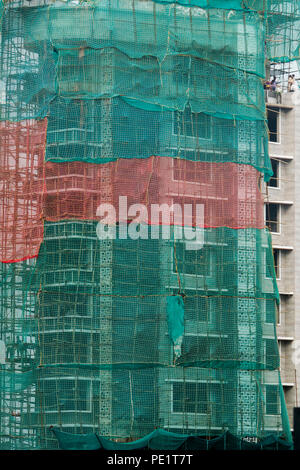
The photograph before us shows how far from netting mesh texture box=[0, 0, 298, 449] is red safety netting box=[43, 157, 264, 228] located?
4 centimetres

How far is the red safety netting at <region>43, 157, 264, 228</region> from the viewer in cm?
2783

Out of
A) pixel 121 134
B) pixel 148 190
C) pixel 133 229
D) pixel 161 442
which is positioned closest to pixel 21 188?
pixel 121 134

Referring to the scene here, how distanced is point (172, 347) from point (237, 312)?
2.23 metres

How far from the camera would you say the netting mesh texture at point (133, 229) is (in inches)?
1071

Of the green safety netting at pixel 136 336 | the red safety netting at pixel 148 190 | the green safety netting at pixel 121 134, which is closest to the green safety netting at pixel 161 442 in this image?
the green safety netting at pixel 136 336

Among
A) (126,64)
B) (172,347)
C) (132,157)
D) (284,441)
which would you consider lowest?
(284,441)

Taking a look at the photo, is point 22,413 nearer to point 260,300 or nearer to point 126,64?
point 260,300

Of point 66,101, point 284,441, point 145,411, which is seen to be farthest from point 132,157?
point 284,441

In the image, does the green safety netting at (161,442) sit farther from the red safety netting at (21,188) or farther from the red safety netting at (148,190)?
the red safety netting at (148,190)

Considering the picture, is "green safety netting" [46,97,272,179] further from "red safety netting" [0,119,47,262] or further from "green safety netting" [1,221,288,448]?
"green safety netting" [1,221,288,448]

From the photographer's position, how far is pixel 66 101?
28359 millimetres

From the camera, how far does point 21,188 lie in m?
28.9

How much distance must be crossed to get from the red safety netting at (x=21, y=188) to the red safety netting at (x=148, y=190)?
1.74 ft

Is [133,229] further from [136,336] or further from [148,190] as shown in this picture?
[136,336]
